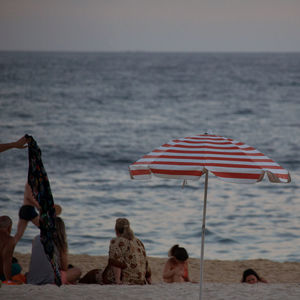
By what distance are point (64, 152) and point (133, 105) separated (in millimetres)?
23589

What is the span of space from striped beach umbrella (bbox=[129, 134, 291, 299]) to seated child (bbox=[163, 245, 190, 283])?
2.30m

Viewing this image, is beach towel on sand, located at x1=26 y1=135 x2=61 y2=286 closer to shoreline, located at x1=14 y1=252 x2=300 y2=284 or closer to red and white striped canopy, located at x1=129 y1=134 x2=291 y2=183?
red and white striped canopy, located at x1=129 y1=134 x2=291 y2=183

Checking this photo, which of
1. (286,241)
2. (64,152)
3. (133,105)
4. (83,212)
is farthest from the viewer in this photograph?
(133,105)

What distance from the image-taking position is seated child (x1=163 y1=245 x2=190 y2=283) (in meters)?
6.85

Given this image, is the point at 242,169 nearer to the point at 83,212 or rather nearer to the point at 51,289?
the point at 51,289

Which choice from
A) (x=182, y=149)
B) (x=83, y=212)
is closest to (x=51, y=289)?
(x=182, y=149)

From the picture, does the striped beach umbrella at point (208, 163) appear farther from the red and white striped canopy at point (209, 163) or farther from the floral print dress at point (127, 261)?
the floral print dress at point (127, 261)

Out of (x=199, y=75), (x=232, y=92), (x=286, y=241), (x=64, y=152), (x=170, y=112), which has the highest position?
(x=199, y=75)

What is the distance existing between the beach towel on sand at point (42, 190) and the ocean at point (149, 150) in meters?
1.57

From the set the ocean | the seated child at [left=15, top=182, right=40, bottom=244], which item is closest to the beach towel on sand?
the ocean

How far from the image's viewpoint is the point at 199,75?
8025cm

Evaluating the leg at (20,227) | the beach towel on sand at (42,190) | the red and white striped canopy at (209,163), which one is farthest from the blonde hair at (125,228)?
the leg at (20,227)

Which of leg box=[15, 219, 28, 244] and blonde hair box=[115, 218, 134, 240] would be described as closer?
blonde hair box=[115, 218, 134, 240]

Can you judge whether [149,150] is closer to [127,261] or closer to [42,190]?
[127,261]
